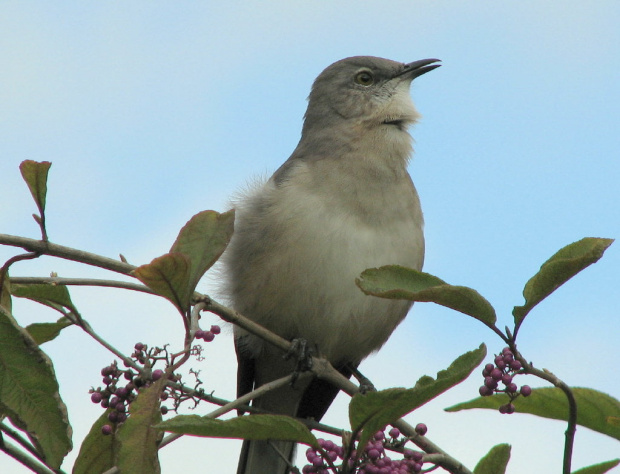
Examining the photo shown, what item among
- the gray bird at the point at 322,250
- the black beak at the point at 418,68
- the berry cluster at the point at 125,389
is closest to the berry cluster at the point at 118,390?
the berry cluster at the point at 125,389

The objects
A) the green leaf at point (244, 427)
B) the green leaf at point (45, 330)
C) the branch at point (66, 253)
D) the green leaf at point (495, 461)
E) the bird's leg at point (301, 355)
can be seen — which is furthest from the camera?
the bird's leg at point (301, 355)

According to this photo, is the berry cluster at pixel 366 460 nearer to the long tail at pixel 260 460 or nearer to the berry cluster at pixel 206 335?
the berry cluster at pixel 206 335

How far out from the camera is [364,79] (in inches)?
256

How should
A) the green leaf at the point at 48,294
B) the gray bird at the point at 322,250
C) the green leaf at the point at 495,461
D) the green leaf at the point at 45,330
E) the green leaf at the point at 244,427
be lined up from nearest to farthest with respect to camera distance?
the green leaf at the point at 244,427 < the green leaf at the point at 495,461 < the green leaf at the point at 48,294 < the green leaf at the point at 45,330 < the gray bird at the point at 322,250

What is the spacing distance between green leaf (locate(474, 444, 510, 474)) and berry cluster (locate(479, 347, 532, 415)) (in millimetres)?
131

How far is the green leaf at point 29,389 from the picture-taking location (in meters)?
2.33

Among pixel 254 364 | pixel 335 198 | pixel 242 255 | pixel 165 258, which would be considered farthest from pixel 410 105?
pixel 165 258

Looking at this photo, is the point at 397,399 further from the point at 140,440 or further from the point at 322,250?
the point at 322,250

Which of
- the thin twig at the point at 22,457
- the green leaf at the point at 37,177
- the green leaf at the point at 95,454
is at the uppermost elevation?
the green leaf at the point at 37,177

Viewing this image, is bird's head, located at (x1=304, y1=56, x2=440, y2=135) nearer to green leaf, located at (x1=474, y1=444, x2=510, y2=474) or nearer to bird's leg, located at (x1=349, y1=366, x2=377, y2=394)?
bird's leg, located at (x1=349, y1=366, x2=377, y2=394)

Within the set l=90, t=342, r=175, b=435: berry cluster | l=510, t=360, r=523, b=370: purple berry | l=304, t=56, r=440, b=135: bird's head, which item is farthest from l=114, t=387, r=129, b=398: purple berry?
l=304, t=56, r=440, b=135: bird's head

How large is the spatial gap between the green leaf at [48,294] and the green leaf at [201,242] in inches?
20.0

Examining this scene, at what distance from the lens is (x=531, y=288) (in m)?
2.43

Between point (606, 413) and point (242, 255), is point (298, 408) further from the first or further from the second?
point (606, 413)
